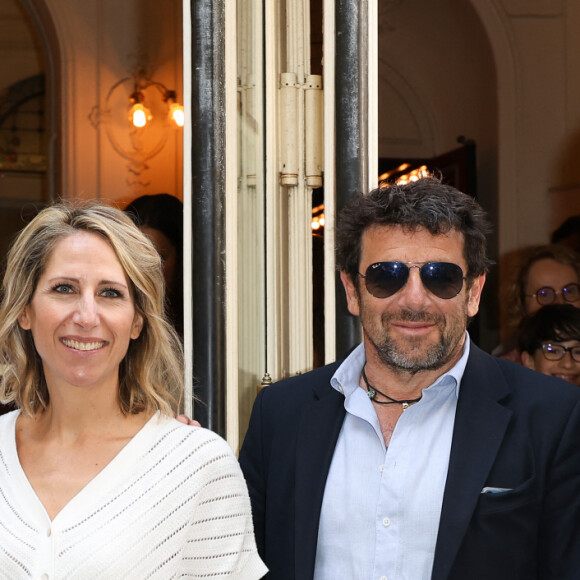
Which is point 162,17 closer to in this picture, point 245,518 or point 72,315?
point 72,315

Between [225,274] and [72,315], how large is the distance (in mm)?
1384

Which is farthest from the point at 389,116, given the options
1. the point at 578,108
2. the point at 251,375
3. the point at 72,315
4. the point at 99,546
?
the point at 99,546

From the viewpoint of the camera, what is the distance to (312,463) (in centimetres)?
259

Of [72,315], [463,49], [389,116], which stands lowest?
[72,315]

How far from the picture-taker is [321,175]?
392 centimetres

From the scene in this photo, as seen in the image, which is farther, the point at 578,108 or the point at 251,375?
the point at 578,108

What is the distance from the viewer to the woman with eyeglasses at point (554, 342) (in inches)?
151

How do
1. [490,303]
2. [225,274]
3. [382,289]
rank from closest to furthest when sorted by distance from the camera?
[382,289]
[225,274]
[490,303]

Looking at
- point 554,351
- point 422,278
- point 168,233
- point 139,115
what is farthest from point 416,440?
point 139,115

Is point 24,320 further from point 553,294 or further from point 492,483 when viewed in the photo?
point 553,294

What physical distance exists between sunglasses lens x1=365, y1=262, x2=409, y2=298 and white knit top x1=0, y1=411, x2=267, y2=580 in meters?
0.57

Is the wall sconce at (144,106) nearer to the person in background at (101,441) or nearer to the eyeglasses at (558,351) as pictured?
the person in background at (101,441)

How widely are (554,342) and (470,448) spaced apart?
5.12 ft

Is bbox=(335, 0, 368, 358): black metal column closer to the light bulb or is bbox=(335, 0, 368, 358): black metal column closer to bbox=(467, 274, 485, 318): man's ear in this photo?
the light bulb
